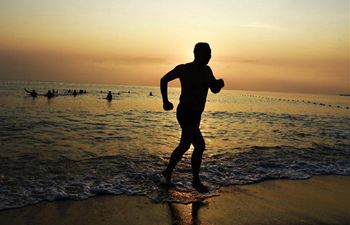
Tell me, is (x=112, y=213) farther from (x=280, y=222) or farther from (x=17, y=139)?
(x=17, y=139)

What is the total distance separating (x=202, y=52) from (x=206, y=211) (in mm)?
2554

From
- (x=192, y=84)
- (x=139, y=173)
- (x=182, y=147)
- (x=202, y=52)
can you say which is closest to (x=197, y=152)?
(x=182, y=147)

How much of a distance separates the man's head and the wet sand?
2.36 m

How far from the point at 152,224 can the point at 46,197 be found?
6.79 ft

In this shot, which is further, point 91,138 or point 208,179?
point 91,138

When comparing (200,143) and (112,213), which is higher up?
(200,143)

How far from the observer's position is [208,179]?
649cm

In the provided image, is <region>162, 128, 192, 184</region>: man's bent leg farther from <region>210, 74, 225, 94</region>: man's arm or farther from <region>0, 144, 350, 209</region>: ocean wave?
<region>210, 74, 225, 94</region>: man's arm

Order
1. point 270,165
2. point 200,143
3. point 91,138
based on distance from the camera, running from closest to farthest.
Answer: point 200,143
point 270,165
point 91,138

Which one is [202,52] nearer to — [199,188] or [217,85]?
[217,85]

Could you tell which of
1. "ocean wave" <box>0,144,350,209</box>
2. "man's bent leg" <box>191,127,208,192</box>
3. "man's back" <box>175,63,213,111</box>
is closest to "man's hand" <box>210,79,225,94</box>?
"man's back" <box>175,63,213,111</box>

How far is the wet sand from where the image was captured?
163 inches

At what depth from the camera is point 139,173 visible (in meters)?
6.67

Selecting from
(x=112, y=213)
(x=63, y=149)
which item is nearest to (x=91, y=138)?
(x=63, y=149)
